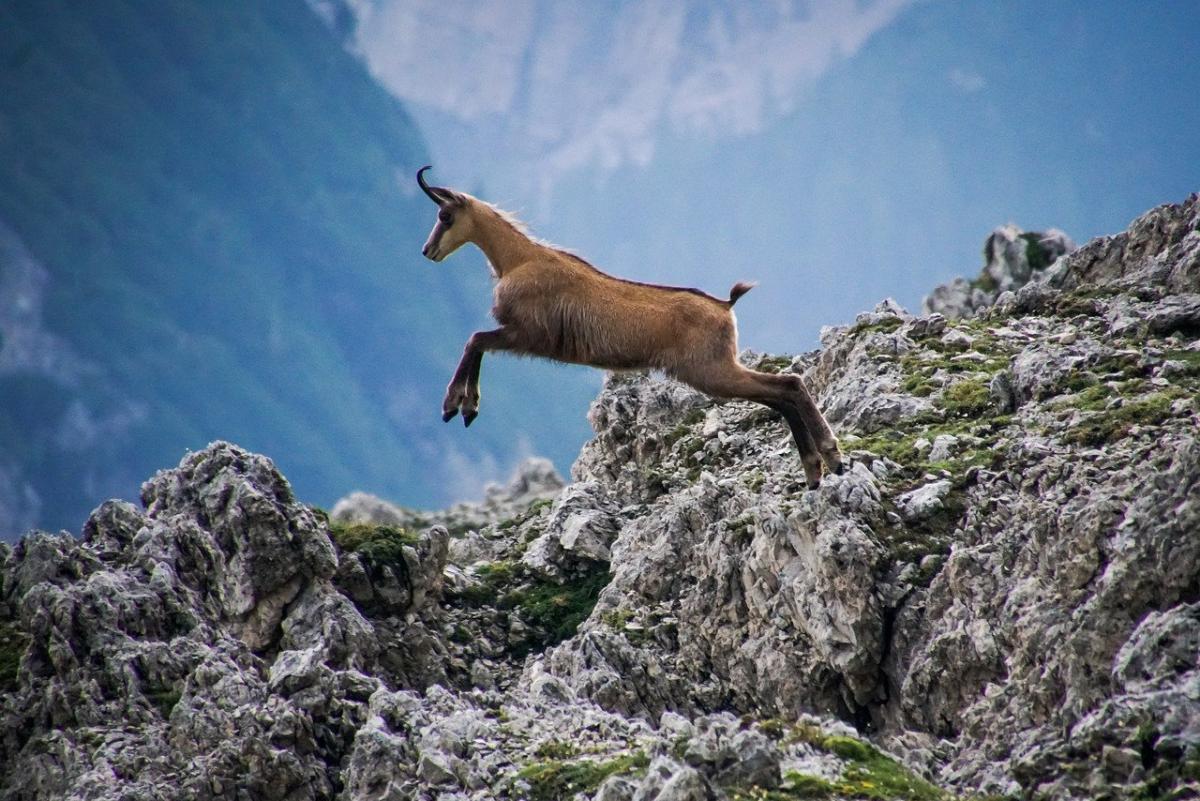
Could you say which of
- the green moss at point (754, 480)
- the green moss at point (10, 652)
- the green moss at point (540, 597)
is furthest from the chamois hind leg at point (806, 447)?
the green moss at point (10, 652)

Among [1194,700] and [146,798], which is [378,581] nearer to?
[146,798]

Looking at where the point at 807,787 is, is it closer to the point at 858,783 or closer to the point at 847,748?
the point at 858,783

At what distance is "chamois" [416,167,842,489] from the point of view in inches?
659

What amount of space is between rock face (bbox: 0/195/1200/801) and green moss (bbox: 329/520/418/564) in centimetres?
5

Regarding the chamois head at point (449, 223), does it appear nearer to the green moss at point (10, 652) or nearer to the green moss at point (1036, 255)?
the green moss at point (10, 652)

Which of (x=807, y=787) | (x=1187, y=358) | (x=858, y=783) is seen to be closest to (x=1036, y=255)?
(x=1187, y=358)

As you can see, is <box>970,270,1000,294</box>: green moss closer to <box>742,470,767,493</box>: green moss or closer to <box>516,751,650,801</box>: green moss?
<box>742,470,767,493</box>: green moss

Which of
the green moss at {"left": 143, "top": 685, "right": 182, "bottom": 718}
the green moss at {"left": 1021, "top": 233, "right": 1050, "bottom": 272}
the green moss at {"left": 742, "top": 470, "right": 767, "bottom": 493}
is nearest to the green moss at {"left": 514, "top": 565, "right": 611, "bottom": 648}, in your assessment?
the green moss at {"left": 742, "top": 470, "right": 767, "bottom": 493}

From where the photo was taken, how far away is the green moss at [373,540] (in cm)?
1955

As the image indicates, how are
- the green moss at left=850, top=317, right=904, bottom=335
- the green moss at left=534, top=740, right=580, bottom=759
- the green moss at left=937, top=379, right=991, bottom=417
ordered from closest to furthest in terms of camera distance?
the green moss at left=534, top=740, right=580, bottom=759 < the green moss at left=937, top=379, right=991, bottom=417 < the green moss at left=850, top=317, right=904, bottom=335

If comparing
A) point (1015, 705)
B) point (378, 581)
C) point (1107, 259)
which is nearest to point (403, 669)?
point (378, 581)

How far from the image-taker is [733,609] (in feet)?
54.2

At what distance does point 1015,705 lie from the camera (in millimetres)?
12469

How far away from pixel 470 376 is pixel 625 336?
7.83 ft
